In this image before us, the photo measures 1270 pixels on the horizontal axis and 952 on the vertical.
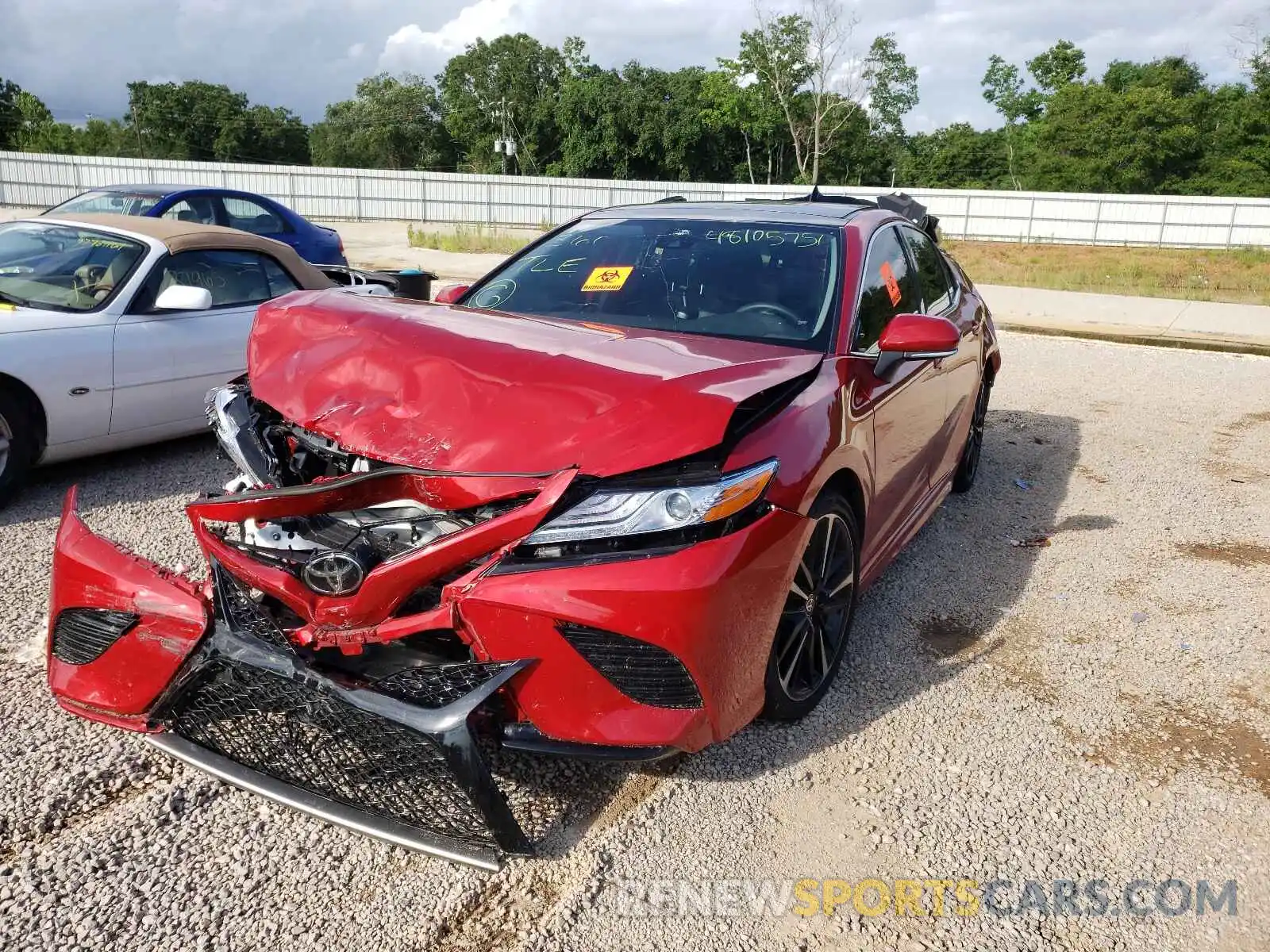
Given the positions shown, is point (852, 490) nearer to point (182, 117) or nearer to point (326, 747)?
point (326, 747)

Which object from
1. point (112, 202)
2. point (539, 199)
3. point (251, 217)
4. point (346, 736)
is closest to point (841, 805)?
point (346, 736)

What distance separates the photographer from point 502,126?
248ft

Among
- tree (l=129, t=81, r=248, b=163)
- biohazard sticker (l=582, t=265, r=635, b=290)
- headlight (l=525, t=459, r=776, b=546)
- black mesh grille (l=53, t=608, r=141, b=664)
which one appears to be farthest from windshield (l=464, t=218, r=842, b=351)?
tree (l=129, t=81, r=248, b=163)

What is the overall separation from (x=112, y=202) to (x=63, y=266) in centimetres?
649

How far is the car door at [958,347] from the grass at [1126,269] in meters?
14.4

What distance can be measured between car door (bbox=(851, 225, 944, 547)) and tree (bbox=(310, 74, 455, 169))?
83329 millimetres

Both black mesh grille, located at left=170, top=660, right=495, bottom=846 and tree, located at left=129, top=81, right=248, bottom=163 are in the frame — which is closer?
black mesh grille, located at left=170, top=660, right=495, bottom=846

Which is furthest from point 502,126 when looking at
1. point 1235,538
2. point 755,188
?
point 1235,538

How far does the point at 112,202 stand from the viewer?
11180mm

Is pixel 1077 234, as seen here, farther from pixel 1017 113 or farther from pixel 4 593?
pixel 1017 113

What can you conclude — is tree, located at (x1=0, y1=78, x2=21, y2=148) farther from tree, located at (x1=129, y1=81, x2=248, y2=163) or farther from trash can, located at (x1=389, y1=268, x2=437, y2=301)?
trash can, located at (x1=389, y1=268, x2=437, y2=301)

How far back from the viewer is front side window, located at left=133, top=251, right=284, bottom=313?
5.57 m

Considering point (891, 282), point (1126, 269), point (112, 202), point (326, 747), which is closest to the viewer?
point (326, 747)

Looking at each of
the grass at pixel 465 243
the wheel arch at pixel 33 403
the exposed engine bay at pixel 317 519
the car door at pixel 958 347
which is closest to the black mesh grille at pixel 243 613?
the exposed engine bay at pixel 317 519
